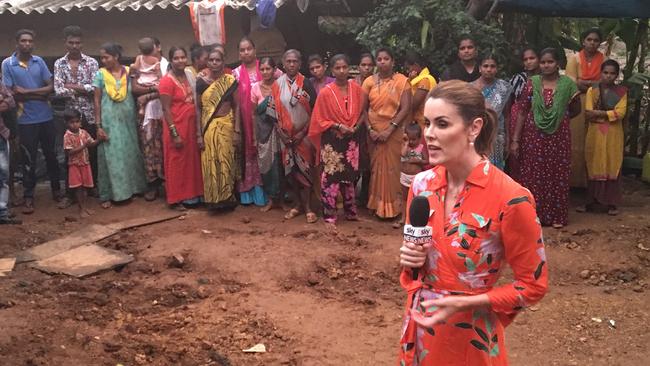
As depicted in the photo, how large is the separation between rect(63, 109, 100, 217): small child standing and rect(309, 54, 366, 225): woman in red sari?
8.62ft

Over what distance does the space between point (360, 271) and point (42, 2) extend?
628 centimetres

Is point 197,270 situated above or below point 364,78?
below

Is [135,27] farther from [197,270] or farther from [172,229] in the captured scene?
[197,270]

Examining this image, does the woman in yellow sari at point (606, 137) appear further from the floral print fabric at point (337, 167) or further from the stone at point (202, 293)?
the stone at point (202, 293)

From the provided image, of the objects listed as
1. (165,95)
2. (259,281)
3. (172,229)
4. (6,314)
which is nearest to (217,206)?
→ (172,229)

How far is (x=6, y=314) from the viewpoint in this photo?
423cm

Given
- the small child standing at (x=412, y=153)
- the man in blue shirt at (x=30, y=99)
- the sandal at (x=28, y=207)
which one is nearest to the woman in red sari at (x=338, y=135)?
the small child standing at (x=412, y=153)

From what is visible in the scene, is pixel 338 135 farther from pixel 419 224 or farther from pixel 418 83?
pixel 419 224

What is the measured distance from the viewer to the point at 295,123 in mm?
6602

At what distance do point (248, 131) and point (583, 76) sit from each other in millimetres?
3765

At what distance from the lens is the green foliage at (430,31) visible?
22.3 feet

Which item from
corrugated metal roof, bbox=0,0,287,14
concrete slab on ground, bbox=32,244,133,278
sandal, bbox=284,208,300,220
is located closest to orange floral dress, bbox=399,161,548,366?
concrete slab on ground, bbox=32,244,133,278

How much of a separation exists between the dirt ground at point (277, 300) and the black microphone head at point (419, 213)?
2201 mm

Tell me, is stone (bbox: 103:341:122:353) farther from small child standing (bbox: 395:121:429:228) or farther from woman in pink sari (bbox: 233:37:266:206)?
woman in pink sari (bbox: 233:37:266:206)
